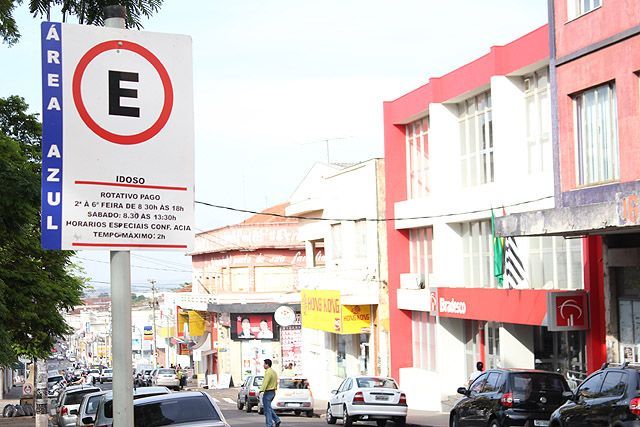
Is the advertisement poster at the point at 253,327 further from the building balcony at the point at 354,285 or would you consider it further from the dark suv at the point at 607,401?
the dark suv at the point at 607,401

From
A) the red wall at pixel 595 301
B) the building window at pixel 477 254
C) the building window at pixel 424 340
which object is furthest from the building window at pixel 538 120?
the building window at pixel 424 340

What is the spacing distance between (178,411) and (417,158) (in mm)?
26739

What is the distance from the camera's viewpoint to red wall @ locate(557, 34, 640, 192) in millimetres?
22656

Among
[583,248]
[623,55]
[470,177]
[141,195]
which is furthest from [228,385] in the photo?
[141,195]

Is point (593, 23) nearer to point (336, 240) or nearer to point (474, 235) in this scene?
point (474, 235)

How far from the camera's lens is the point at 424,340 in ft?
134

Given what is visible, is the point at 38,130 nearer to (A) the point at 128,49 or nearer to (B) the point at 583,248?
(B) the point at 583,248

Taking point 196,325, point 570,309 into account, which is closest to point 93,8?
point 570,309

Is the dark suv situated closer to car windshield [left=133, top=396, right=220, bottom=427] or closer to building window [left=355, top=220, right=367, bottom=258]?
car windshield [left=133, top=396, right=220, bottom=427]

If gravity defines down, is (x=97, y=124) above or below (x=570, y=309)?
above

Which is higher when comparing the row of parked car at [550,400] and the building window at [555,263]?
the building window at [555,263]

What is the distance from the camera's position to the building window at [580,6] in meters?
24.5

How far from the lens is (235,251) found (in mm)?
75125

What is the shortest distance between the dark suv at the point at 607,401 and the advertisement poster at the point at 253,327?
54.3m
